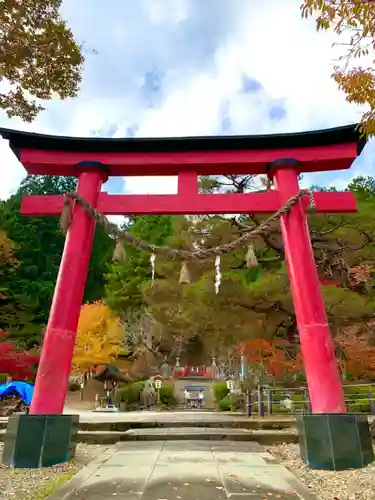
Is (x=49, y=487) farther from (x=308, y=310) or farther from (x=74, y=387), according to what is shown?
(x=74, y=387)

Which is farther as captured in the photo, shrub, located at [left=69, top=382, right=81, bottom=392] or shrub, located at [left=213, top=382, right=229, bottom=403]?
shrub, located at [left=69, top=382, right=81, bottom=392]

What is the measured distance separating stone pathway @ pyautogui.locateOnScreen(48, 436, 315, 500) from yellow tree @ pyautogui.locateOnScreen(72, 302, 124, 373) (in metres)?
16.3

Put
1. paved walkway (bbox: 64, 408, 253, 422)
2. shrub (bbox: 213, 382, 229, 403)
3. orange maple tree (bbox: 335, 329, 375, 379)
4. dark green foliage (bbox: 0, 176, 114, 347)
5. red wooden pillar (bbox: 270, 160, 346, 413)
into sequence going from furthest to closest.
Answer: dark green foliage (bbox: 0, 176, 114, 347) → shrub (bbox: 213, 382, 229, 403) → orange maple tree (bbox: 335, 329, 375, 379) → paved walkway (bbox: 64, 408, 253, 422) → red wooden pillar (bbox: 270, 160, 346, 413)

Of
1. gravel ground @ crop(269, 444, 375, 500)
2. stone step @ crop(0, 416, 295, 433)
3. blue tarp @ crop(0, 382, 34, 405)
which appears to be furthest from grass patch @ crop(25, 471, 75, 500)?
blue tarp @ crop(0, 382, 34, 405)

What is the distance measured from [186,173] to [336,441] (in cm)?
508

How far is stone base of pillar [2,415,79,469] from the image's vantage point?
18.8 feet

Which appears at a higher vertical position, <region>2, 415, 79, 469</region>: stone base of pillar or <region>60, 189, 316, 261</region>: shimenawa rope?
<region>60, 189, 316, 261</region>: shimenawa rope

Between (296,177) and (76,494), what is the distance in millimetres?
6026

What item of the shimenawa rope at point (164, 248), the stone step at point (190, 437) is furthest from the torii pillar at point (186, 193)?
the stone step at point (190, 437)

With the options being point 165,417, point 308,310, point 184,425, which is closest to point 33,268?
point 165,417

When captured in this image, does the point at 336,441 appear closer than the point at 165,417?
Yes

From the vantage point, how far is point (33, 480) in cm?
511

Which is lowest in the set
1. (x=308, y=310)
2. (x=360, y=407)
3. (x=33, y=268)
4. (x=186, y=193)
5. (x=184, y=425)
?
(x=184, y=425)

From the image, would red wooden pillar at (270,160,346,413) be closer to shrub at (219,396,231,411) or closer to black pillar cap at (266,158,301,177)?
black pillar cap at (266,158,301,177)
